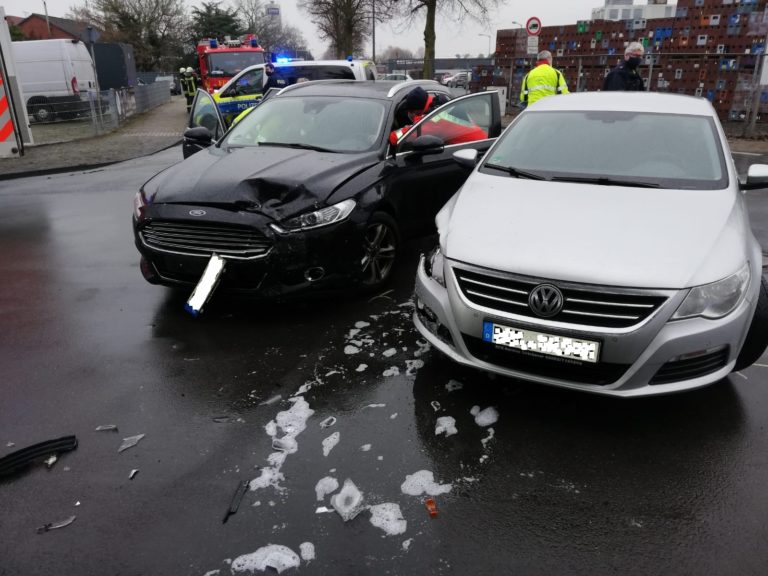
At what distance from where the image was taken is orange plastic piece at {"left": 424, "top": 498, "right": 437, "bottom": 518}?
2726 millimetres

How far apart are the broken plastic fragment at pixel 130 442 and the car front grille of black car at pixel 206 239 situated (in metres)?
1.52

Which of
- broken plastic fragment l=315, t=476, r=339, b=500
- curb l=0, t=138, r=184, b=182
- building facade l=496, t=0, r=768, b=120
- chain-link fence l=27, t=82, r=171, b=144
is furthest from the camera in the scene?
chain-link fence l=27, t=82, r=171, b=144

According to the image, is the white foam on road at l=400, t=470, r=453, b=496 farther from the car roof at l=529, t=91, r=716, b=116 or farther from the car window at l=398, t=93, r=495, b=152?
the car window at l=398, t=93, r=495, b=152

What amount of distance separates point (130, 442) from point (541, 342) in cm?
221

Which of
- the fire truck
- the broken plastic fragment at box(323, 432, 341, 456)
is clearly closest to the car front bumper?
the broken plastic fragment at box(323, 432, 341, 456)

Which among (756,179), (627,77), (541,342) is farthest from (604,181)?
(627,77)

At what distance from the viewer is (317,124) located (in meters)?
5.86

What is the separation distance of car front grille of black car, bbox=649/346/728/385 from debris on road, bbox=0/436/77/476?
3009mm

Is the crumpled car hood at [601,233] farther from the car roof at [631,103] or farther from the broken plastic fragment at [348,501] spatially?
the broken plastic fragment at [348,501]

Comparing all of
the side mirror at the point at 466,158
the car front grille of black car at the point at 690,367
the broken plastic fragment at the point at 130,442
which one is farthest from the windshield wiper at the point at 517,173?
the broken plastic fragment at the point at 130,442

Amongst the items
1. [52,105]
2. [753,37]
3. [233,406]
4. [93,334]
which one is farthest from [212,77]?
[233,406]

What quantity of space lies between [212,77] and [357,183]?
1938cm

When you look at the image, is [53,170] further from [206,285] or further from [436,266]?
[436,266]

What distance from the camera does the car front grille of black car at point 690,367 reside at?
Answer: 3.03 m
